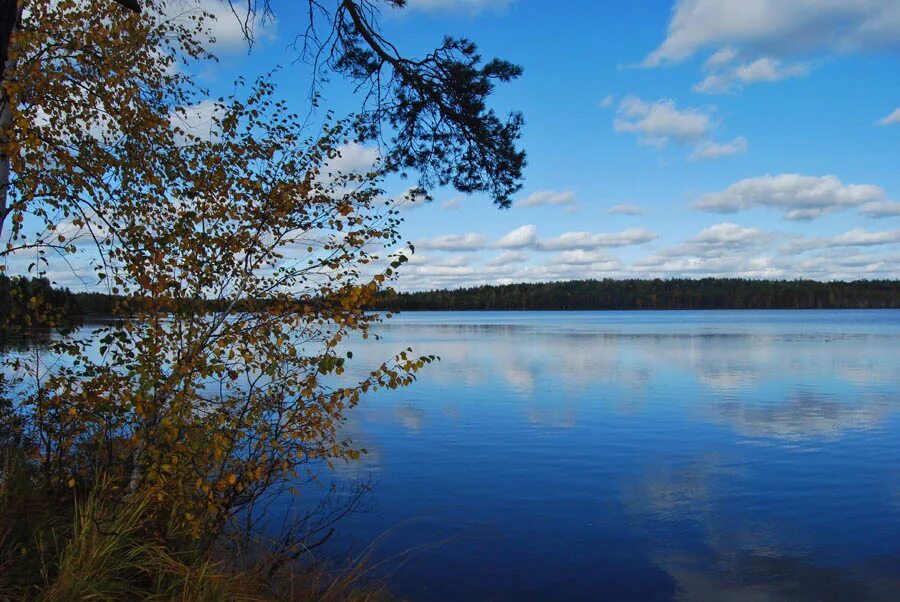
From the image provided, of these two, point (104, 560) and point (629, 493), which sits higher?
point (104, 560)

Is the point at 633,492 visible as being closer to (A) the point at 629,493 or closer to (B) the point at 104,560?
(A) the point at 629,493

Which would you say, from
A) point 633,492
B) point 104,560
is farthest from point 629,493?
point 104,560

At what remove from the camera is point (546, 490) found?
13.0m

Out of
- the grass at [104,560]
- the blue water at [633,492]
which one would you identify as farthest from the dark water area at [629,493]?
the grass at [104,560]

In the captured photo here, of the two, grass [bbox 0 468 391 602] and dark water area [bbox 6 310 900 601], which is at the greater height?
grass [bbox 0 468 391 602]

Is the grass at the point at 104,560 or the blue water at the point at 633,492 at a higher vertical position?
the grass at the point at 104,560

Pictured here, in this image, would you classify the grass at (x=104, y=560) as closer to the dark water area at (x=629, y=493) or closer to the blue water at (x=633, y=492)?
the dark water area at (x=629, y=493)

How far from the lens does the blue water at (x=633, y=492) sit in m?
9.20

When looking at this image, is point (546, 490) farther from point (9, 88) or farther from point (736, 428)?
point (9, 88)

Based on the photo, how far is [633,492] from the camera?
12859 millimetres

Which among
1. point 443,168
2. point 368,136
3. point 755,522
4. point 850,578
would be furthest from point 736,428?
point 368,136

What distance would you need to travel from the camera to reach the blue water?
30.2 ft

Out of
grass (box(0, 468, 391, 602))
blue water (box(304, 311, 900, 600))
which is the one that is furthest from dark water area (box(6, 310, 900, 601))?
grass (box(0, 468, 391, 602))

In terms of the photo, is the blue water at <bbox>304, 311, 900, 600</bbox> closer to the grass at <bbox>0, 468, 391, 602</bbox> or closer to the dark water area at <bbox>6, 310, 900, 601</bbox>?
the dark water area at <bbox>6, 310, 900, 601</bbox>
